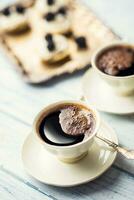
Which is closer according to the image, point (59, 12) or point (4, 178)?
point (4, 178)

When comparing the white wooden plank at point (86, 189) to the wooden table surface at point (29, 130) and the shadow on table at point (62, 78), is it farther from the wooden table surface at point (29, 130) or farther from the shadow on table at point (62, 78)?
the shadow on table at point (62, 78)

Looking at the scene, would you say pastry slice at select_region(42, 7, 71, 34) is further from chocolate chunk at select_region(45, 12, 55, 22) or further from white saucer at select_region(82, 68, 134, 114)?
white saucer at select_region(82, 68, 134, 114)

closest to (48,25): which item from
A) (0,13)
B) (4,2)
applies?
(0,13)

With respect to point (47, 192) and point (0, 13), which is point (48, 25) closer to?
point (0, 13)

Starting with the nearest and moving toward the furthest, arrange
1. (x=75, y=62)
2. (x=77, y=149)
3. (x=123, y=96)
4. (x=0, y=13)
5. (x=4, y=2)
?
(x=77, y=149) < (x=123, y=96) < (x=75, y=62) < (x=0, y=13) < (x=4, y=2)

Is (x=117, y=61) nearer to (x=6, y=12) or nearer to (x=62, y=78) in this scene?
(x=62, y=78)

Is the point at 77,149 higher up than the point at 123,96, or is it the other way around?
the point at 77,149

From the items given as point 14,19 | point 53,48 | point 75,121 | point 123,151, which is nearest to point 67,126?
point 75,121

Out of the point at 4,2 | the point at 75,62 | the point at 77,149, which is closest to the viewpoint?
the point at 77,149
